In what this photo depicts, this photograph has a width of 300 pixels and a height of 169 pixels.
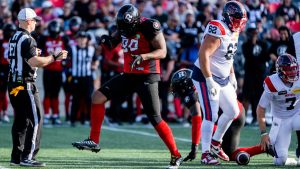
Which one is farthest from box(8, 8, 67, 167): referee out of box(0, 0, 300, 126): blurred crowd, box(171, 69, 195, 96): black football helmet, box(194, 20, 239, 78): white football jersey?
box(0, 0, 300, 126): blurred crowd

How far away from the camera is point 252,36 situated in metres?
15.0

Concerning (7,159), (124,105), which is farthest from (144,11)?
(7,159)

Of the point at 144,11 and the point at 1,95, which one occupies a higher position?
the point at 144,11

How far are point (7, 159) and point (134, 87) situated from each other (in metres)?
1.79

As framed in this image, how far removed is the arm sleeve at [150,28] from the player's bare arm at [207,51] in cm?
59

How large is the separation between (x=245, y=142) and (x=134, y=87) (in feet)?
12.2

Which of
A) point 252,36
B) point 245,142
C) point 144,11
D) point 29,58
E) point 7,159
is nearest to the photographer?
point 29,58

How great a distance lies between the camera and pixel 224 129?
9047mm

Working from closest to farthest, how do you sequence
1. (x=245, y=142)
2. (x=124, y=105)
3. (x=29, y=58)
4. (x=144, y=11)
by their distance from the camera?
(x=29, y=58)
(x=245, y=142)
(x=124, y=105)
(x=144, y=11)

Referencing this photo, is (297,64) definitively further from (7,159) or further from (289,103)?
(7,159)

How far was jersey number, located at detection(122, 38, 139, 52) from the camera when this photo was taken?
8.64m

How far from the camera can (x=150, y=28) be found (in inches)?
334

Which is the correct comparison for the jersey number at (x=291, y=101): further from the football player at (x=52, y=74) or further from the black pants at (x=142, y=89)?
the football player at (x=52, y=74)

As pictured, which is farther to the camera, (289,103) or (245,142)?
(245,142)
